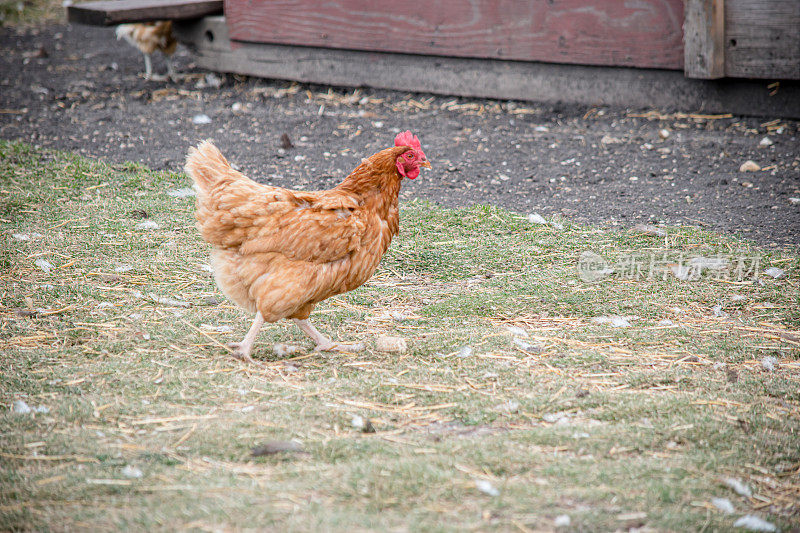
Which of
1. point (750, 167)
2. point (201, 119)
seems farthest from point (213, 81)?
point (750, 167)

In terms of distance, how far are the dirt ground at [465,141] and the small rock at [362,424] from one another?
2.73 metres

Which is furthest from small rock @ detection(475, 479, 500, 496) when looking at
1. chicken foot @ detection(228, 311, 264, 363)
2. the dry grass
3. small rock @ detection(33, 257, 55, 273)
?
small rock @ detection(33, 257, 55, 273)

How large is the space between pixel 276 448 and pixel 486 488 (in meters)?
0.72

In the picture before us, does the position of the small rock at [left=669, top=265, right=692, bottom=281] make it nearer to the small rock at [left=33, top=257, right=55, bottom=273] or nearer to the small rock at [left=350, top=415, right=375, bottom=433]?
the small rock at [left=350, top=415, right=375, bottom=433]

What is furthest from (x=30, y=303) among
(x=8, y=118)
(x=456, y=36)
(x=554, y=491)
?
(x=456, y=36)

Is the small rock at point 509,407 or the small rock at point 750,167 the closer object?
the small rock at point 509,407

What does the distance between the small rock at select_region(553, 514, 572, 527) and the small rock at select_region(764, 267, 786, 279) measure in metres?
2.58

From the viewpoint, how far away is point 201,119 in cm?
723

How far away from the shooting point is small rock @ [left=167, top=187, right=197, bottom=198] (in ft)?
18.0

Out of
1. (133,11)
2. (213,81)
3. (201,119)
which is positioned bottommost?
(201,119)

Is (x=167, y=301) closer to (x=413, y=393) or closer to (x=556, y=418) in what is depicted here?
(x=413, y=393)

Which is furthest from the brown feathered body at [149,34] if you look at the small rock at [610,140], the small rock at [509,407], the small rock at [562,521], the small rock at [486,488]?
the small rock at [562,521]

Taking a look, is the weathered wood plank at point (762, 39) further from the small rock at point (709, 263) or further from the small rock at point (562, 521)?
the small rock at point (562, 521)

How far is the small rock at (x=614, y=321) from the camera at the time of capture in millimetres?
3678
